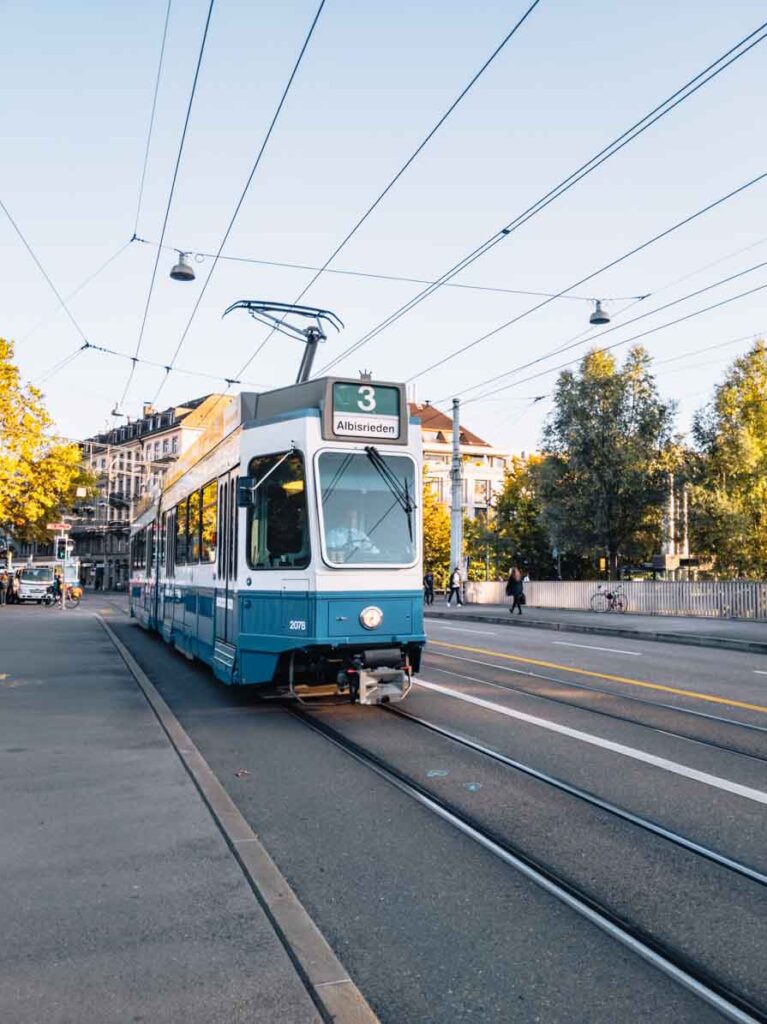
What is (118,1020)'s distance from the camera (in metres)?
3.04

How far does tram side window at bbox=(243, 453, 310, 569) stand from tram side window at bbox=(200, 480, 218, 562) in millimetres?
1858

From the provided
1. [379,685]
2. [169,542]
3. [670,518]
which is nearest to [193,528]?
[169,542]

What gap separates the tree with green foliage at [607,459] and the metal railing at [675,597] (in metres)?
11.1

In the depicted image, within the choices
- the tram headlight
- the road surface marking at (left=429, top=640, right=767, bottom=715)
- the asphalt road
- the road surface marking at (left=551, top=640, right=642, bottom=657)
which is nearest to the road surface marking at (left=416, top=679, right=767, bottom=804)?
the asphalt road

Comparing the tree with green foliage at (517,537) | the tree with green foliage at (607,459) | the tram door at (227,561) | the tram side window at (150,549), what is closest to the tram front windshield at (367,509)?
the tram door at (227,561)

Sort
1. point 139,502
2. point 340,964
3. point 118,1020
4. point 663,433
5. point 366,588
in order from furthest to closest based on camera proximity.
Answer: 1. point 663,433
2. point 139,502
3. point 366,588
4. point 340,964
5. point 118,1020

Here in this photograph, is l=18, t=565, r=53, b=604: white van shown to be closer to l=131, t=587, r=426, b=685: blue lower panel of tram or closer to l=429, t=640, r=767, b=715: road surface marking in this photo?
l=429, t=640, r=767, b=715: road surface marking

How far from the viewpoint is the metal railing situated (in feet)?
88.9

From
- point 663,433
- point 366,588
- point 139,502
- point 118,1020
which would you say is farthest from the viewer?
point 663,433

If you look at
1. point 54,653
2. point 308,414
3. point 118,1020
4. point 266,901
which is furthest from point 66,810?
point 54,653

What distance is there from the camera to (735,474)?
50531 mm

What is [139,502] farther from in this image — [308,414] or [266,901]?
[266,901]

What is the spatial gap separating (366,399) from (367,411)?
135mm

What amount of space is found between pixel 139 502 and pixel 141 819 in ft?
58.3
